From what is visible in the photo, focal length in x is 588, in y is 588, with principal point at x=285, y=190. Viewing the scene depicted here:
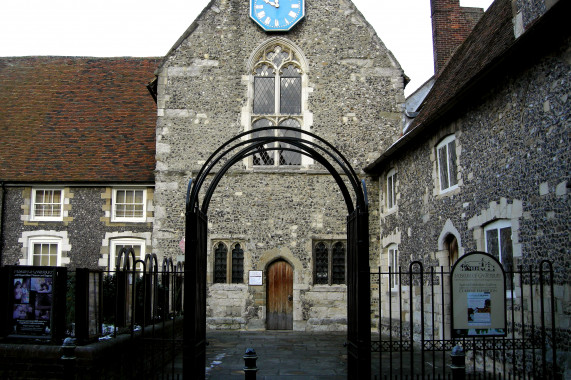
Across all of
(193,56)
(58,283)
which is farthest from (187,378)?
(193,56)

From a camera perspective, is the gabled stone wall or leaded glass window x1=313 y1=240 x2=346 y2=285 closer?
the gabled stone wall

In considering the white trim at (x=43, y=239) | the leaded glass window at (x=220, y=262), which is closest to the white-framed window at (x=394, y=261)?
the leaded glass window at (x=220, y=262)

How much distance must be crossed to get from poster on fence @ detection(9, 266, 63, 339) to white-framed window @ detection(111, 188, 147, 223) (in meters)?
10.4

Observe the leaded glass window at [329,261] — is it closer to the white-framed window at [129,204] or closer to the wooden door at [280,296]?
the wooden door at [280,296]

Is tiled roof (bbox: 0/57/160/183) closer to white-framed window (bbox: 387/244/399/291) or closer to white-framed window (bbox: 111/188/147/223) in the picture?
white-framed window (bbox: 111/188/147/223)

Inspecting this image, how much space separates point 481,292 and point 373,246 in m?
9.90

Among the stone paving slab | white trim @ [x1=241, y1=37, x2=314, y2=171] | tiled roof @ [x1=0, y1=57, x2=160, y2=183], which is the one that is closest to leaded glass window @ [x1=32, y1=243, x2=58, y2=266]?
tiled roof @ [x1=0, y1=57, x2=160, y2=183]

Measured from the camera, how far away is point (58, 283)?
7785 mm

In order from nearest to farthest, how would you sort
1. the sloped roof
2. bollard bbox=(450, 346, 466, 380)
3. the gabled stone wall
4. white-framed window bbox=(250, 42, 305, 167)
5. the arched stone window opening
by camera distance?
bollard bbox=(450, 346, 466, 380) < the sloped roof < the arched stone window opening < the gabled stone wall < white-framed window bbox=(250, 42, 305, 167)

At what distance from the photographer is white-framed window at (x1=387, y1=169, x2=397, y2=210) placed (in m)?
16.4

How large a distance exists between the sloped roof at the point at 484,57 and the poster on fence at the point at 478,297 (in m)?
3.22

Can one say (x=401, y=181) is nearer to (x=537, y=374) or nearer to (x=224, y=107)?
(x=224, y=107)

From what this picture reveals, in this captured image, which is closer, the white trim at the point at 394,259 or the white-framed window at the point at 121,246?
the white trim at the point at 394,259

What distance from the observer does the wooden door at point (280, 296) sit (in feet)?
57.3
